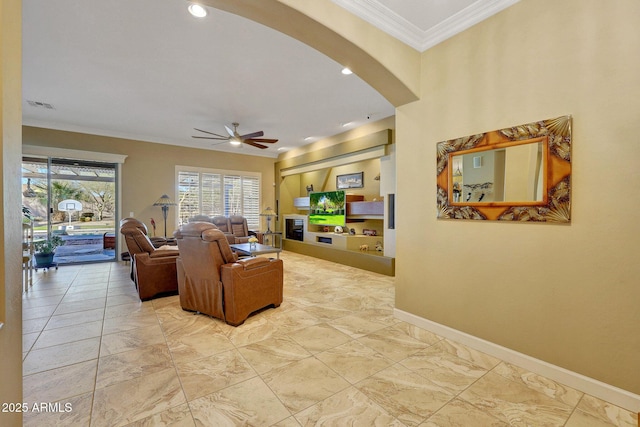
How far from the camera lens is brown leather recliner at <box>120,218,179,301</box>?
12.3 ft

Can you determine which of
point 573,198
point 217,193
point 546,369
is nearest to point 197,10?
point 573,198

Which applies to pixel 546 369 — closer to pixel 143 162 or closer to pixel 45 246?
pixel 45 246

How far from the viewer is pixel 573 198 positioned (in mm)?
1975

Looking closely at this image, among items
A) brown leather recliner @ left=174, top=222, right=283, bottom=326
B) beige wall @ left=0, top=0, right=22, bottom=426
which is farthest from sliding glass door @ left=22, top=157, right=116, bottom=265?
beige wall @ left=0, top=0, right=22, bottom=426

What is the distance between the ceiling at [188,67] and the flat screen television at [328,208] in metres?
1.75

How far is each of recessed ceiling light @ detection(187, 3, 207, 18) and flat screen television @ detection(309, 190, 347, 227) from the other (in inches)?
187

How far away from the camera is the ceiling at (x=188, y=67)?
253 cm

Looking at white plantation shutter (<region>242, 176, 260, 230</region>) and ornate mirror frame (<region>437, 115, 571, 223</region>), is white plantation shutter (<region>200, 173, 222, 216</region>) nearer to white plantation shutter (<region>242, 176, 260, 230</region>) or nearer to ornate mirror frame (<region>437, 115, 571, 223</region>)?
white plantation shutter (<region>242, 176, 260, 230</region>)

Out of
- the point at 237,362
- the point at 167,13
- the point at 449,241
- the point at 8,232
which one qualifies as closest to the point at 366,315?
the point at 449,241

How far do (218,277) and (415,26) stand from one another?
337 centimetres

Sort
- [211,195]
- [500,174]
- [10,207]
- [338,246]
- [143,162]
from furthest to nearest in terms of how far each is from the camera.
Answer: [211,195] → [143,162] → [338,246] → [500,174] → [10,207]

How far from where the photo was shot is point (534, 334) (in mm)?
2162

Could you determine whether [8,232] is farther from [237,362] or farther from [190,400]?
[237,362]

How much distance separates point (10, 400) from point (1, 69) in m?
1.49
